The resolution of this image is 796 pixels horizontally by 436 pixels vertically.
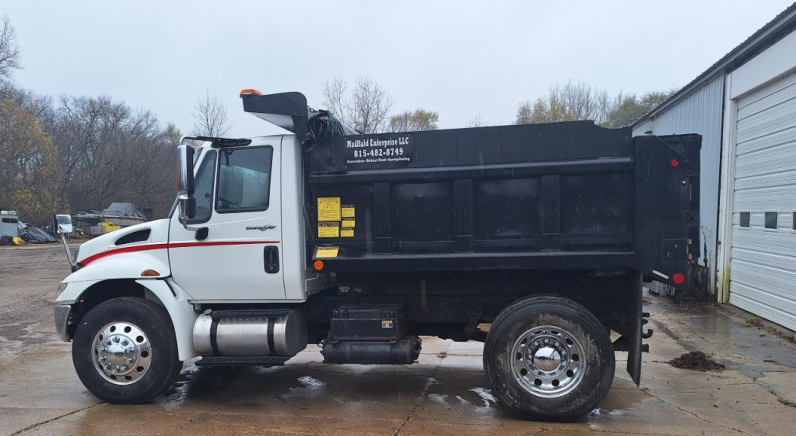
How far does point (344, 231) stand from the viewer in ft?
18.6

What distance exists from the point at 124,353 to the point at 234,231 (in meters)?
1.63

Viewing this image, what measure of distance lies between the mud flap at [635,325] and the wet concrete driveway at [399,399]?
0.46 m

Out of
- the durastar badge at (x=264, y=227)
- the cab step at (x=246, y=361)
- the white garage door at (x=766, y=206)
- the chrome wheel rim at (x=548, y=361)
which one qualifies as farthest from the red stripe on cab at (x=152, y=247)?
the white garage door at (x=766, y=206)

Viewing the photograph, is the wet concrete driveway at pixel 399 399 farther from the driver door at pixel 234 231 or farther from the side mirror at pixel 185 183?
the side mirror at pixel 185 183

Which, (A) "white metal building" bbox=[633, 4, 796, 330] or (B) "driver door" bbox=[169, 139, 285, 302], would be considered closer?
(B) "driver door" bbox=[169, 139, 285, 302]

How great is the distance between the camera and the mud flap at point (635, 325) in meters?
5.31

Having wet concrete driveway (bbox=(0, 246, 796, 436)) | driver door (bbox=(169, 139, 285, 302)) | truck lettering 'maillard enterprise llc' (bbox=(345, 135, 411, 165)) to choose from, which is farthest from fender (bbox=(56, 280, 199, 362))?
truck lettering 'maillard enterprise llc' (bbox=(345, 135, 411, 165))

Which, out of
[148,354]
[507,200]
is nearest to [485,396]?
[507,200]

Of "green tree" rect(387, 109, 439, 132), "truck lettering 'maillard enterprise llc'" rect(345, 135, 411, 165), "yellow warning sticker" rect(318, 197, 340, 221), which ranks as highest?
"green tree" rect(387, 109, 439, 132)

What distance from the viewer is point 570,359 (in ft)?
17.0

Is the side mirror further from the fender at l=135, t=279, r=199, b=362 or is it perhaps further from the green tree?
the green tree

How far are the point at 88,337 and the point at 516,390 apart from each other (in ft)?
13.9

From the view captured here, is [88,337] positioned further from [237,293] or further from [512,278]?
[512,278]

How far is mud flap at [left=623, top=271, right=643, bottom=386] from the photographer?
531cm
